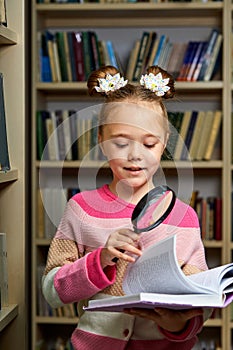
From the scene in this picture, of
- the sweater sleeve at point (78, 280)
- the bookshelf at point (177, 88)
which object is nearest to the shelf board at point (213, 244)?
the bookshelf at point (177, 88)

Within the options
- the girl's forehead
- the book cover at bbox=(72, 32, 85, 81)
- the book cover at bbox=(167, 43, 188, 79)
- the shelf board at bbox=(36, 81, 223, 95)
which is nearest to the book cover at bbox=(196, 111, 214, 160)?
the shelf board at bbox=(36, 81, 223, 95)

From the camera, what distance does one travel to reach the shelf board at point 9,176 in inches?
67.5

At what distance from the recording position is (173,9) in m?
3.10

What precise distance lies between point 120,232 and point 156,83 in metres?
0.36

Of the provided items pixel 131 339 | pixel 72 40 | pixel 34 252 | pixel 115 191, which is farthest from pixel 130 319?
pixel 72 40

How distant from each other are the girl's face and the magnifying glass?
56 mm

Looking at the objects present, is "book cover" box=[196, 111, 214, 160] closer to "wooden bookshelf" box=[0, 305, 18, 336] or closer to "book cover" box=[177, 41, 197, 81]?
"book cover" box=[177, 41, 197, 81]

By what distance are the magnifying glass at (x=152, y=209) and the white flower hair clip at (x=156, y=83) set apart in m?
0.23

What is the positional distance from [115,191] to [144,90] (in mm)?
223

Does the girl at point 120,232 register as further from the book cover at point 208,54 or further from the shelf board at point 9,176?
the book cover at point 208,54

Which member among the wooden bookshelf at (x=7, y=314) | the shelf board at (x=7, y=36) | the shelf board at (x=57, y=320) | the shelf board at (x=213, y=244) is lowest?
the shelf board at (x=57, y=320)

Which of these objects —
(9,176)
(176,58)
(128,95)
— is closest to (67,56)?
(176,58)

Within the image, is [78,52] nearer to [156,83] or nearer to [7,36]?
[7,36]

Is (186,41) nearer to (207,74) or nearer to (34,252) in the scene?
(207,74)
